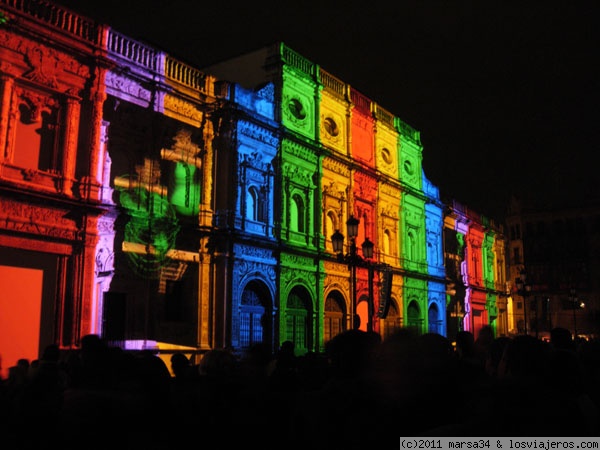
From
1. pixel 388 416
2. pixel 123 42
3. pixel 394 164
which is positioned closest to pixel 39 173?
pixel 123 42

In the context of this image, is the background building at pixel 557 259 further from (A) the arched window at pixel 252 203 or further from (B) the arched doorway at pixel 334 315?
(A) the arched window at pixel 252 203

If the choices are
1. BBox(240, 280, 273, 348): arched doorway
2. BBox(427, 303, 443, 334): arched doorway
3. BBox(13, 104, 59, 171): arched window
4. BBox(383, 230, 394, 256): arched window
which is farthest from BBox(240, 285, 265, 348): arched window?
BBox(427, 303, 443, 334): arched doorway

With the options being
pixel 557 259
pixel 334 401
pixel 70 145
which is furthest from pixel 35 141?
pixel 557 259

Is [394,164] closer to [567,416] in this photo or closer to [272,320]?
[272,320]

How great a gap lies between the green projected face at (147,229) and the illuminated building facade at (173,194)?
49 millimetres

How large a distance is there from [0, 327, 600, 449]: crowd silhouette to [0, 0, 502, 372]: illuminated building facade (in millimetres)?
10313

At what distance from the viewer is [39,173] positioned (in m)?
16.1

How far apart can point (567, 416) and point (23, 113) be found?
16.5 meters

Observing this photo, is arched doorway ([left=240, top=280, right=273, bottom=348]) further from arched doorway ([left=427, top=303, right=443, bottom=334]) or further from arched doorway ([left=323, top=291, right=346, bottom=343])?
arched doorway ([left=427, top=303, right=443, bottom=334])

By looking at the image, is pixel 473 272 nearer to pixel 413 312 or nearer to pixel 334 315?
pixel 413 312

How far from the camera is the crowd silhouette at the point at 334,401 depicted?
2707 millimetres

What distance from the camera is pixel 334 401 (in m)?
3.28

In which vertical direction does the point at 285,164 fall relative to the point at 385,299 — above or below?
above

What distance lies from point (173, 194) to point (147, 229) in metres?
1.99
